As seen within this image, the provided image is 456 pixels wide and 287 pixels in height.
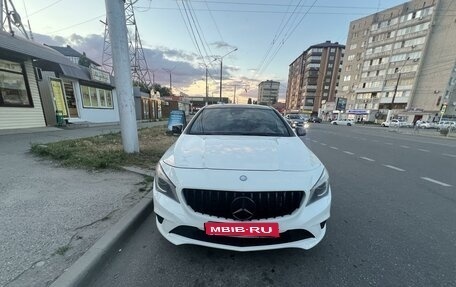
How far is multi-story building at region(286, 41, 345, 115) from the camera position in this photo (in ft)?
268

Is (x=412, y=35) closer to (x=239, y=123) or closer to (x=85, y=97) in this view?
(x=85, y=97)

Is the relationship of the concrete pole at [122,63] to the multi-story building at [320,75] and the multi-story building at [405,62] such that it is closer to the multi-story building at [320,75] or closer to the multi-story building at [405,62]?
the multi-story building at [405,62]

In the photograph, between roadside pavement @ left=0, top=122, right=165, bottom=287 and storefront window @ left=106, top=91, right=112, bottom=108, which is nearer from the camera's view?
roadside pavement @ left=0, top=122, right=165, bottom=287

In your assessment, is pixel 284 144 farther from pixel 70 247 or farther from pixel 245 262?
pixel 70 247

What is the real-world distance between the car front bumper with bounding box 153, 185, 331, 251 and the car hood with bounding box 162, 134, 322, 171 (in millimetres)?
404

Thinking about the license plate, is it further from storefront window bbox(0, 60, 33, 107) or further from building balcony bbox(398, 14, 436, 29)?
building balcony bbox(398, 14, 436, 29)

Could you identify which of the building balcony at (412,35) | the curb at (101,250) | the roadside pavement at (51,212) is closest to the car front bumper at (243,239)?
the curb at (101,250)

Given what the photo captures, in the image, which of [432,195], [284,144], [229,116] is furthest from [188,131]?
[432,195]

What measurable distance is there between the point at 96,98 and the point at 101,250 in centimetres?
1666

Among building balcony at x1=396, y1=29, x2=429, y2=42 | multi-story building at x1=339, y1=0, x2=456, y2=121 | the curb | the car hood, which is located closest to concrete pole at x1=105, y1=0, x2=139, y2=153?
the curb

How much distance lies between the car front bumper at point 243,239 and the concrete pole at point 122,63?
4.24m

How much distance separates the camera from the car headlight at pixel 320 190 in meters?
1.97

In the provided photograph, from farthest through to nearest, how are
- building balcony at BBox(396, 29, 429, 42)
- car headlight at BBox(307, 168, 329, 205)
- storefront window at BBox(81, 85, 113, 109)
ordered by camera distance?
1. building balcony at BBox(396, 29, 429, 42)
2. storefront window at BBox(81, 85, 113, 109)
3. car headlight at BBox(307, 168, 329, 205)

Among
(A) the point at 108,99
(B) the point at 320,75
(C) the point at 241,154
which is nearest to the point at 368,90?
(B) the point at 320,75
